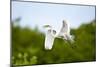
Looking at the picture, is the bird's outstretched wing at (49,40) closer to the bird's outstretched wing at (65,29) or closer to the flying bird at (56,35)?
the flying bird at (56,35)

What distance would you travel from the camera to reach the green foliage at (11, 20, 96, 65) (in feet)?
7.54

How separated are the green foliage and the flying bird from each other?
0.04m

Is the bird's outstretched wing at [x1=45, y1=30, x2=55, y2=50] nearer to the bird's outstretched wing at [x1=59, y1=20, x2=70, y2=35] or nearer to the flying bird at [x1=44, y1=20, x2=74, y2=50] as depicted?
the flying bird at [x1=44, y1=20, x2=74, y2=50]

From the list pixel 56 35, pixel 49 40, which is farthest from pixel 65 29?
pixel 49 40

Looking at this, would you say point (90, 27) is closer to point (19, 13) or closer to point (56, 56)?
point (56, 56)

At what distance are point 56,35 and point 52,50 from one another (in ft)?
0.59

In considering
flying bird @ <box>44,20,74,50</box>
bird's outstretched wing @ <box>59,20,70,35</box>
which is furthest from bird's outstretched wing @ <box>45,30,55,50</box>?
bird's outstretched wing @ <box>59,20,70,35</box>

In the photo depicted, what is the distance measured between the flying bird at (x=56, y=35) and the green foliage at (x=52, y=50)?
44 millimetres

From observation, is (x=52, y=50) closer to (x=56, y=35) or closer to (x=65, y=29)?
(x=56, y=35)

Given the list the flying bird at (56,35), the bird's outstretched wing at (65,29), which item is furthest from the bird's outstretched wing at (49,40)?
the bird's outstretched wing at (65,29)

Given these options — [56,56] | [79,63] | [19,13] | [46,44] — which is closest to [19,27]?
[19,13]

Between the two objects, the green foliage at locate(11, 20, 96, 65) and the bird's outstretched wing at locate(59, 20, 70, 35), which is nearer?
the green foliage at locate(11, 20, 96, 65)

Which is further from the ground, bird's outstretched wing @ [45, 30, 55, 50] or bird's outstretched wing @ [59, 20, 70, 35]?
bird's outstretched wing @ [59, 20, 70, 35]

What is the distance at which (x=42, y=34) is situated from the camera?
94.8 inches
